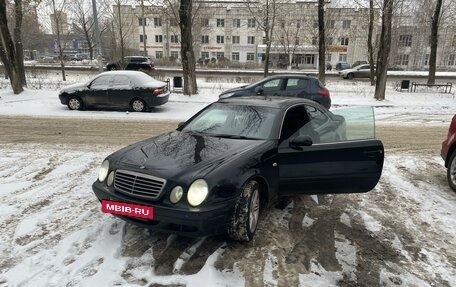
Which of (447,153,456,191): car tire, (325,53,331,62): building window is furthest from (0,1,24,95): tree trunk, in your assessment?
(325,53,331,62): building window

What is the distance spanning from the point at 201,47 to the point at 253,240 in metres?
66.9

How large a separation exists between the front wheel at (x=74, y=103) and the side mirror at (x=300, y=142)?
11.0 metres

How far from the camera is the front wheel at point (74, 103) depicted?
13117 mm

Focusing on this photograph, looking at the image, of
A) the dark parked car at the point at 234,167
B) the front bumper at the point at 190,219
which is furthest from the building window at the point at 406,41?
the front bumper at the point at 190,219

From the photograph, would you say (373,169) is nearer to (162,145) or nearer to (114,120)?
(162,145)

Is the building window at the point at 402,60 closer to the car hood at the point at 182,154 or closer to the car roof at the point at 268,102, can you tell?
the car roof at the point at 268,102

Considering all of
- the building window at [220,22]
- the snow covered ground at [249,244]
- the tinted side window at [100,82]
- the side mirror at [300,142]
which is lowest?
the snow covered ground at [249,244]

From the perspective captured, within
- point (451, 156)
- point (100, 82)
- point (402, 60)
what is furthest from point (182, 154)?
point (402, 60)

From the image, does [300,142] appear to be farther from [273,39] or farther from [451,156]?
[273,39]

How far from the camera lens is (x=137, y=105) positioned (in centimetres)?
1296

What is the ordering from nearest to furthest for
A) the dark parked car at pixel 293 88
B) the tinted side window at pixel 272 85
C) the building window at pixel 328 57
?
the dark parked car at pixel 293 88 < the tinted side window at pixel 272 85 < the building window at pixel 328 57

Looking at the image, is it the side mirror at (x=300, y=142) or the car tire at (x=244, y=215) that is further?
the side mirror at (x=300, y=142)

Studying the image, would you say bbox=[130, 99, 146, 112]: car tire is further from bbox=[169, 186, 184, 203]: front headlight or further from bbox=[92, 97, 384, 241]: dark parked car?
bbox=[169, 186, 184, 203]: front headlight

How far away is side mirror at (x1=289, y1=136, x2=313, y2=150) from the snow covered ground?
0.99m
